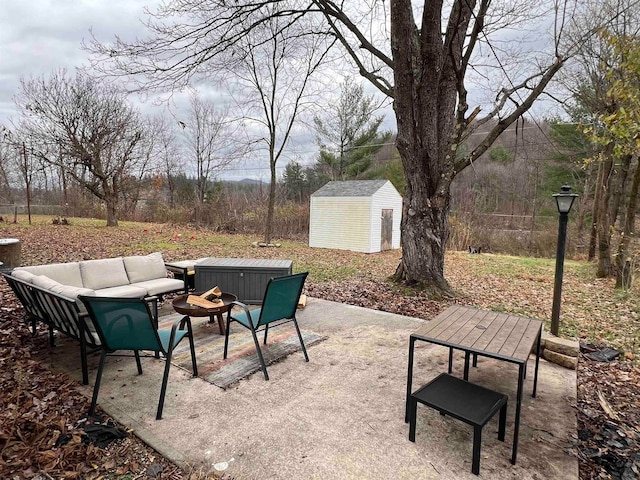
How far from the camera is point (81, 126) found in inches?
604

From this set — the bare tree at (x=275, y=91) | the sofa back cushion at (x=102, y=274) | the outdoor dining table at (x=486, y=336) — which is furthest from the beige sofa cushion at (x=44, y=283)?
the bare tree at (x=275, y=91)

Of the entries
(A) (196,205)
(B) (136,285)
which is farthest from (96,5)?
(A) (196,205)

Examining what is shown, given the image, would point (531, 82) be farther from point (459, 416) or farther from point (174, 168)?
point (174, 168)

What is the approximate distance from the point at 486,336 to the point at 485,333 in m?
0.07

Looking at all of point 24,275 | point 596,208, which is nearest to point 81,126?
point 24,275

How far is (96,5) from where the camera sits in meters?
5.18

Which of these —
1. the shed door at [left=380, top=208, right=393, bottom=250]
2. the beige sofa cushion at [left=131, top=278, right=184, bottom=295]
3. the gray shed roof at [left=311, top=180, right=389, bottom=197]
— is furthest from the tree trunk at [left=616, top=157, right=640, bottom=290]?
the beige sofa cushion at [left=131, top=278, right=184, bottom=295]

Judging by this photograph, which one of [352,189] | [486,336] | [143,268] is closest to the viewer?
[486,336]

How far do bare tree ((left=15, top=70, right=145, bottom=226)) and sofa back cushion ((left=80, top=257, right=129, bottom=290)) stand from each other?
40.3 ft

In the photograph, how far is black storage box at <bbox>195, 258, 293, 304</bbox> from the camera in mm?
5270

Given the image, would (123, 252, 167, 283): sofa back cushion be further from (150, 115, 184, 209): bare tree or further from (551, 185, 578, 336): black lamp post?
(150, 115, 184, 209): bare tree

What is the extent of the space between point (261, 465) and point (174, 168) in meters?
23.0

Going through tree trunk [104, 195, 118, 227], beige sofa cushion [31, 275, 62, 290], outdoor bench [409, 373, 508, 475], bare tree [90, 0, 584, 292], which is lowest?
outdoor bench [409, 373, 508, 475]

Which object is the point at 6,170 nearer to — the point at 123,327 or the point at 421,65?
the point at 421,65
